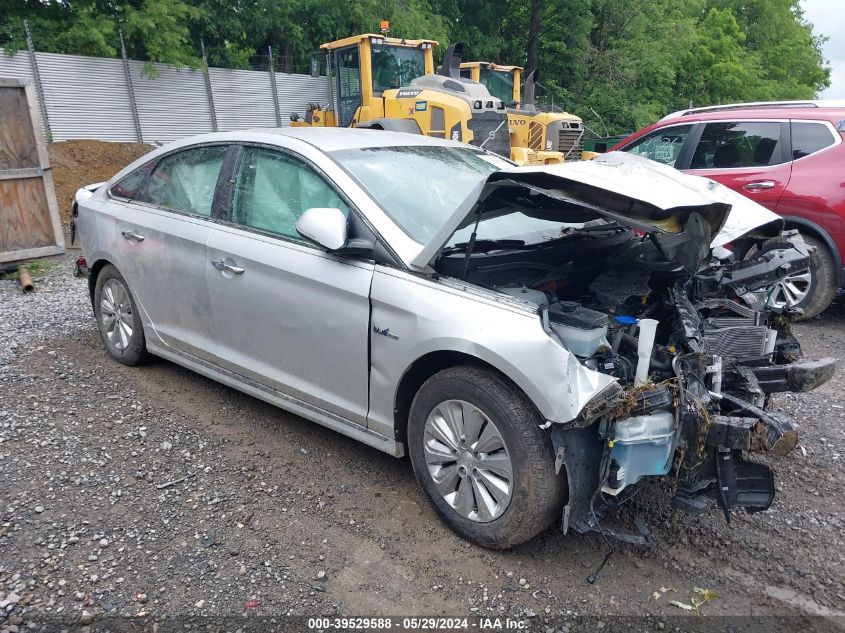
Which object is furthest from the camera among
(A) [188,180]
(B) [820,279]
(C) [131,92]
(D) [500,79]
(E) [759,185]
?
(C) [131,92]

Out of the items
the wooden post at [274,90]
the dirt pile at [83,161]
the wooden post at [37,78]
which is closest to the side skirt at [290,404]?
the dirt pile at [83,161]

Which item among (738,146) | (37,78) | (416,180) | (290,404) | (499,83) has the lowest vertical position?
(290,404)

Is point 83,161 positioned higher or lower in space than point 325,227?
lower

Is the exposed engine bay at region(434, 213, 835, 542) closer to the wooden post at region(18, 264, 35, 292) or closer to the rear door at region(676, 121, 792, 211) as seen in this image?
the rear door at region(676, 121, 792, 211)

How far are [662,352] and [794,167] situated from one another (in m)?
4.53

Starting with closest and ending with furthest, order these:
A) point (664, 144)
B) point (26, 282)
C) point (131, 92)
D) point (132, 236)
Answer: point (132, 236)
point (26, 282)
point (664, 144)
point (131, 92)

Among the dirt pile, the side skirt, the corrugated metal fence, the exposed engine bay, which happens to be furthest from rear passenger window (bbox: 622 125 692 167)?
the corrugated metal fence

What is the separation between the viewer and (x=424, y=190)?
12.1 feet

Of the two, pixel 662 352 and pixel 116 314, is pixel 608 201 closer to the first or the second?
pixel 662 352

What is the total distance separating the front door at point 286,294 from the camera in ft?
10.9

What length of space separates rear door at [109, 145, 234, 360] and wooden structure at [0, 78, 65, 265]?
4.07 m

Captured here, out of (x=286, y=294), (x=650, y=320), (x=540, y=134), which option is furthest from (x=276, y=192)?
(x=540, y=134)

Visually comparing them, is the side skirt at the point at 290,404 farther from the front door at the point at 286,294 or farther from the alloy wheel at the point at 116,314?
the alloy wheel at the point at 116,314

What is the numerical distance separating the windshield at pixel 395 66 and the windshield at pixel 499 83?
2.51m
